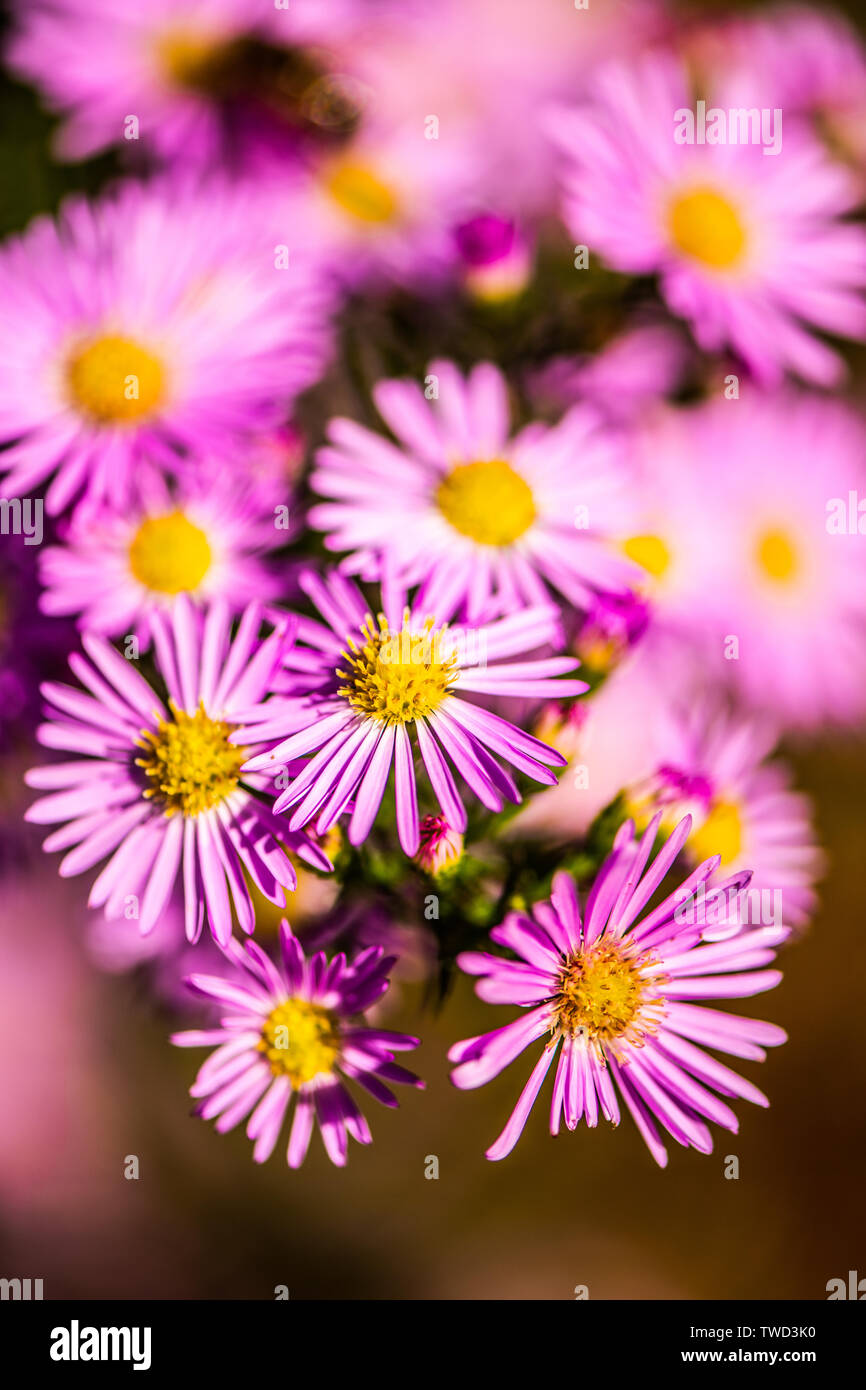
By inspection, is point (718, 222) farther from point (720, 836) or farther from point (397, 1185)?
point (397, 1185)

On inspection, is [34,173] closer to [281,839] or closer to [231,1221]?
[281,839]

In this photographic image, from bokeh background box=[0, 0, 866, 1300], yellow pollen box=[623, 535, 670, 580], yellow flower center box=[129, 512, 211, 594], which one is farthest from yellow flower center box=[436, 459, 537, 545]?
bokeh background box=[0, 0, 866, 1300]

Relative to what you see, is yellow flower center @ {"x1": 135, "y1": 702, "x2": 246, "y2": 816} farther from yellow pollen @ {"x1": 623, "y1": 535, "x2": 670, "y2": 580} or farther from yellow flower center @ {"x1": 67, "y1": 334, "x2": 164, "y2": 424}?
yellow pollen @ {"x1": 623, "y1": 535, "x2": 670, "y2": 580}

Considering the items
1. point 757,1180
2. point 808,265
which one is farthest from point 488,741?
point 757,1180

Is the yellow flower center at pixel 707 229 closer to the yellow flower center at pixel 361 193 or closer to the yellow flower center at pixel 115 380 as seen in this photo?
the yellow flower center at pixel 361 193

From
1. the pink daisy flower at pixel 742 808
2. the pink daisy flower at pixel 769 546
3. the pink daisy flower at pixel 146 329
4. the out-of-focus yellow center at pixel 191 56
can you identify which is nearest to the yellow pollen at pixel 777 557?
the pink daisy flower at pixel 769 546
